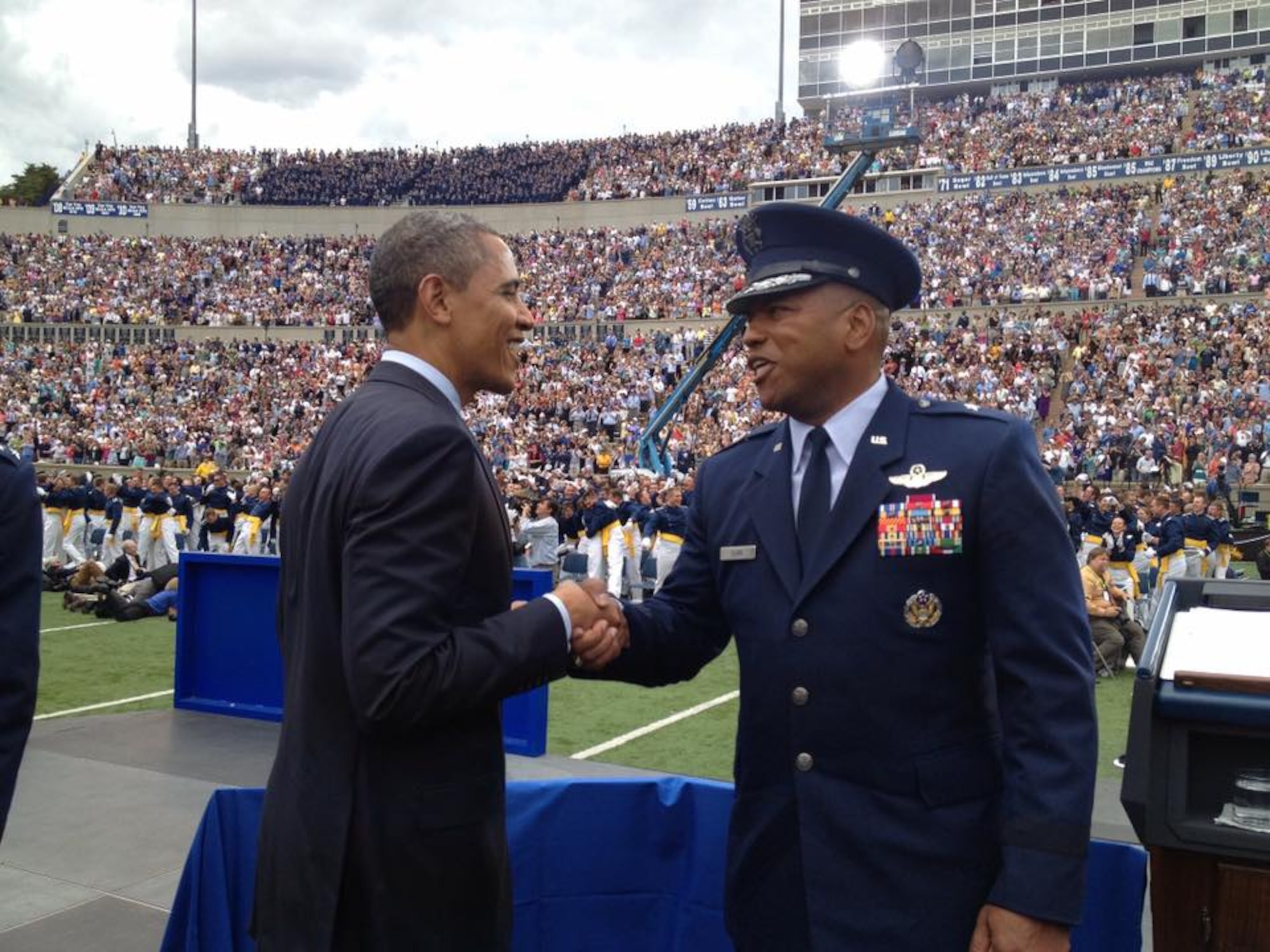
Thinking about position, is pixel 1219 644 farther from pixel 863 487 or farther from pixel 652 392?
pixel 652 392

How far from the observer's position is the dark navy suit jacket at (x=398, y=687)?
178 centimetres

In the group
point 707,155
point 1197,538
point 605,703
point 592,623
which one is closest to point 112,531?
point 605,703

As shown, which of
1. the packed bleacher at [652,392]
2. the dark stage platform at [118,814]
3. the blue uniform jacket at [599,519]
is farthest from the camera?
the packed bleacher at [652,392]

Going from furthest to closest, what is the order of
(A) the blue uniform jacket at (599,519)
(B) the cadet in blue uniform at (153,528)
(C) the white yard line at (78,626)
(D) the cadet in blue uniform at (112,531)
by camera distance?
(D) the cadet in blue uniform at (112,531)
(B) the cadet in blue uniform at (153,528)
(A) the blue uniform jacket at (599,519)
(C) the white yard line at (78,626)

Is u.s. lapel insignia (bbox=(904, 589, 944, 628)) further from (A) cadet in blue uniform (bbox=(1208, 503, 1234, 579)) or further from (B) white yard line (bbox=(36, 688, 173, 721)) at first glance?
(A) cadet in blue uniform (bbox=(1208, 503, 1234, 579))

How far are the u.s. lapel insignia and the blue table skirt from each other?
1.36 m

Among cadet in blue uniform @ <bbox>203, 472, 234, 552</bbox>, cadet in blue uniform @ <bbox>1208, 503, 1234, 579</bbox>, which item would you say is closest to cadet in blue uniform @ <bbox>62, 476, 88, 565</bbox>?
cadet in blue uniform @ <bbox>203, 472, 234, 552</bbox>

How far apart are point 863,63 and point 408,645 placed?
5825 cm

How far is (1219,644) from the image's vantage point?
211 centimetres

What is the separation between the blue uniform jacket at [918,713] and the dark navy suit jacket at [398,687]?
49cm

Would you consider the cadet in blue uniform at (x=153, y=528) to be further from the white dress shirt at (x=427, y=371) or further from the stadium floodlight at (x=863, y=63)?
the stadium floodlight at (x=863, y=63)

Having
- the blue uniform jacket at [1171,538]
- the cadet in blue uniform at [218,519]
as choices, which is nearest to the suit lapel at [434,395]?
the blue uniform jacket at [1171,538]

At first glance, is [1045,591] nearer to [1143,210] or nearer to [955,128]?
[1143,210]

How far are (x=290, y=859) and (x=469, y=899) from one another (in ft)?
1.07
